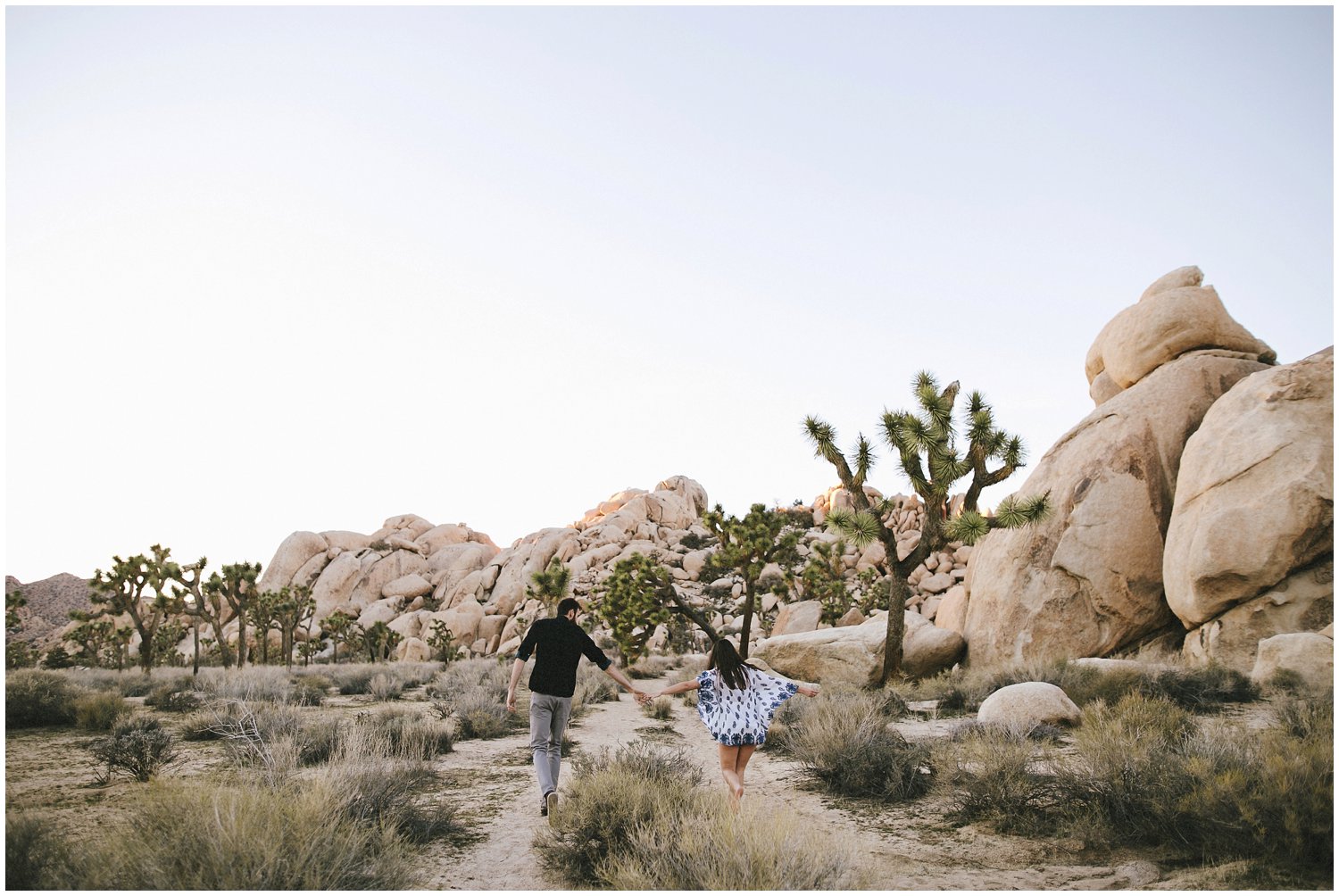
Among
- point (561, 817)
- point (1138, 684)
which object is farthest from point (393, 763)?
point (1138, 684)

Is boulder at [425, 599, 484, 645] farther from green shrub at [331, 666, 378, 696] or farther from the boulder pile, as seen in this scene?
green shrub at [331, 666, 378, 696]

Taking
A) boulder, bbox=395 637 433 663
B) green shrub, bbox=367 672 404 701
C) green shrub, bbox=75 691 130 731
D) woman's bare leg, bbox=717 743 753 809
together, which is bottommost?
boulder, bbox=395 637 433 663

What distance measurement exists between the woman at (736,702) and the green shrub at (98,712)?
32.7 ft

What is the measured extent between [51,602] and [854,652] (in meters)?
78.5

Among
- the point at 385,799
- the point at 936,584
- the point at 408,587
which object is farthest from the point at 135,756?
the point at 408,587

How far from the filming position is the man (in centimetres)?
636

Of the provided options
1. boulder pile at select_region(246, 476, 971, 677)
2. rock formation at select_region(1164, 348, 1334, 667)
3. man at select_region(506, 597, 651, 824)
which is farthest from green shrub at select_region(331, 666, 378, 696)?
rock formation at select_region(1164, 348, 1334, 667)

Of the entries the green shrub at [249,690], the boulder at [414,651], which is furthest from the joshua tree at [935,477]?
the boulder at [414,651]

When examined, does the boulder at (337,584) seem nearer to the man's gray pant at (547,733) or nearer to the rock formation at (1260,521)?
the man's gray pant at (547,733)

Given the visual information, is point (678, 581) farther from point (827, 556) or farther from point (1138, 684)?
point (1138, 684)

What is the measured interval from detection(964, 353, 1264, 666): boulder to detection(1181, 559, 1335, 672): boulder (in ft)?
8.38

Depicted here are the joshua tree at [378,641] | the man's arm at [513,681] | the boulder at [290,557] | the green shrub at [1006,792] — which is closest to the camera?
the green shrub at [1006,792]

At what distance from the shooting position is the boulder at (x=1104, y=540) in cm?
1792

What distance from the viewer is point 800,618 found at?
30.0 m
